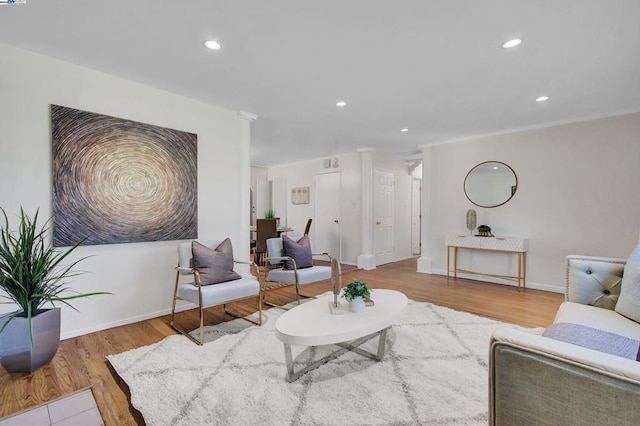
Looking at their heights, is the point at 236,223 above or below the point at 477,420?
above

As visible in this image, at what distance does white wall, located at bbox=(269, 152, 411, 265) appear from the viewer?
19.9ft

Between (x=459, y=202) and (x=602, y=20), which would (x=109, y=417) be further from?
→ (x=459, y=202)

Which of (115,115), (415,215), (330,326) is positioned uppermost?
(115,115)

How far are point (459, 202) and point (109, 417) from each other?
16.8ft

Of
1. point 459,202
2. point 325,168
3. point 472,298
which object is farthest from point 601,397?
point 325,168

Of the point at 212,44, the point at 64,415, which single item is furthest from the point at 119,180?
the point at 64,415

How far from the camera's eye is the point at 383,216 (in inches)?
244

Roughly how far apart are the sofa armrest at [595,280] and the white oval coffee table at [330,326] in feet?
4.00

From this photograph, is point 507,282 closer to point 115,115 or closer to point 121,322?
point 121,322

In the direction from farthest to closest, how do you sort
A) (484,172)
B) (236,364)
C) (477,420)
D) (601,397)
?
(484,172) → (236,364) → (477,420) → (601,397)

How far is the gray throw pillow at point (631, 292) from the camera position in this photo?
66.7 inches

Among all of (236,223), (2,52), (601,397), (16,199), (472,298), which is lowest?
(472,298)

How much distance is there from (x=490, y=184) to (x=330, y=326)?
4084mm

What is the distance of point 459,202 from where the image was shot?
5.03 meters
